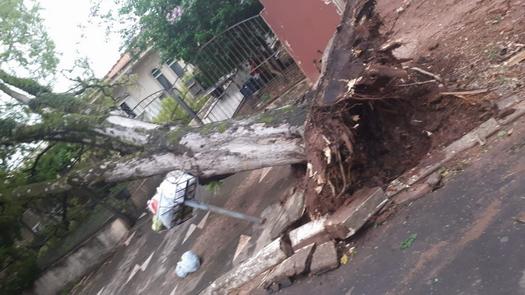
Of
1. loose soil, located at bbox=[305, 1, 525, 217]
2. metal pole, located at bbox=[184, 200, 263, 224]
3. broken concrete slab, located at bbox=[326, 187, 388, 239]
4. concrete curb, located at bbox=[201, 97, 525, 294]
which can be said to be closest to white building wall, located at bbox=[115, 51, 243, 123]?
metal pole, located at bbox=[184, 200, 263, 224]

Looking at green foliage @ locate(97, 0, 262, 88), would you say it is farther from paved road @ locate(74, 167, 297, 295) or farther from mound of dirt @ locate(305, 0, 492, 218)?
mound of dirt @ locate(305, 0, 492, 218)

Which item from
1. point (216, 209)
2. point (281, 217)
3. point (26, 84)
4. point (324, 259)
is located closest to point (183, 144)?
point (216, 209)

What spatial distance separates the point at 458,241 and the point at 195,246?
4.53m

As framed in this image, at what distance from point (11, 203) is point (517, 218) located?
7.01m

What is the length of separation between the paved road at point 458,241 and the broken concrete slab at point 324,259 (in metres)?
0.06

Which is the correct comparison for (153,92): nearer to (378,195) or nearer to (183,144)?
(183,144)

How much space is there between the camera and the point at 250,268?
5.04 m

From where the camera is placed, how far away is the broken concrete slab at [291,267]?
4.34 meters

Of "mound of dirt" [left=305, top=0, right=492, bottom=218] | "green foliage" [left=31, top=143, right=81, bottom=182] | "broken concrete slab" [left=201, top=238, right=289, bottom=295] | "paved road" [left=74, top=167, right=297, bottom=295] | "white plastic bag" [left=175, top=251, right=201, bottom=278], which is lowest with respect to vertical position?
"paved road" [left=74, top=167, right=297, bottom=295]

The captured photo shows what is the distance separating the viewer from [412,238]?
3701mm

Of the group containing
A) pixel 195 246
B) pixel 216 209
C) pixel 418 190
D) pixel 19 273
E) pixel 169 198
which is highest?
pixel 169 198

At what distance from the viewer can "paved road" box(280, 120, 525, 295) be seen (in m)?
2.95

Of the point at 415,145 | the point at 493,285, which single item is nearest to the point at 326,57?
the point at 415,145

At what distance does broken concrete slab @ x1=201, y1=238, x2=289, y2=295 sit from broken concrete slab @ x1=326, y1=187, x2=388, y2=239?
2.30 feet
